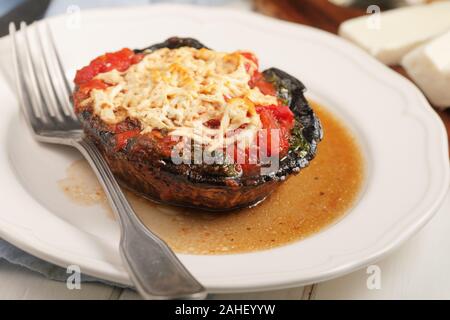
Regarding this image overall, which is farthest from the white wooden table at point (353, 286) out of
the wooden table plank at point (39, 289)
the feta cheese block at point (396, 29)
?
the feta cheese block at point (396, 29)

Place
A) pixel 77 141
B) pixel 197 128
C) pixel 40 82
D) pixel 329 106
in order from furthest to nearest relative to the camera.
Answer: pixel 329 106
pixel 40 82
pixel 77 141
pixel 197 128

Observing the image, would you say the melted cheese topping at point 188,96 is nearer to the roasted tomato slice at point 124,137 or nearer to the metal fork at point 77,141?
the roasted tomato slice at point 124,137

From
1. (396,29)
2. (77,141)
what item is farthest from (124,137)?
(396,29)

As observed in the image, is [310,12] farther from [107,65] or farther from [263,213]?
[263,213]

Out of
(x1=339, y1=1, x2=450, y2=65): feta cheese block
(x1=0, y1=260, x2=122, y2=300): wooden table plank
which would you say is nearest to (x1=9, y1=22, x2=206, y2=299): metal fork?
(x1=0, y1=260, x2=122, y2=300): wooden table plank

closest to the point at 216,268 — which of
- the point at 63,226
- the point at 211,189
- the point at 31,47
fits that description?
the point at 211,189

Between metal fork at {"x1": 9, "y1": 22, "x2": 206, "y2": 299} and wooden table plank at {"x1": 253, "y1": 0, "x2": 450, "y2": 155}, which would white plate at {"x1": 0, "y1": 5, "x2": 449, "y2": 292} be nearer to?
metal fork at {"x1": 9, "y1": 22, "x2": 206, "y2": 299}

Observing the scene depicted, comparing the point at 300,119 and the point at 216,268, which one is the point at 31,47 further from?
the point at 216,268
